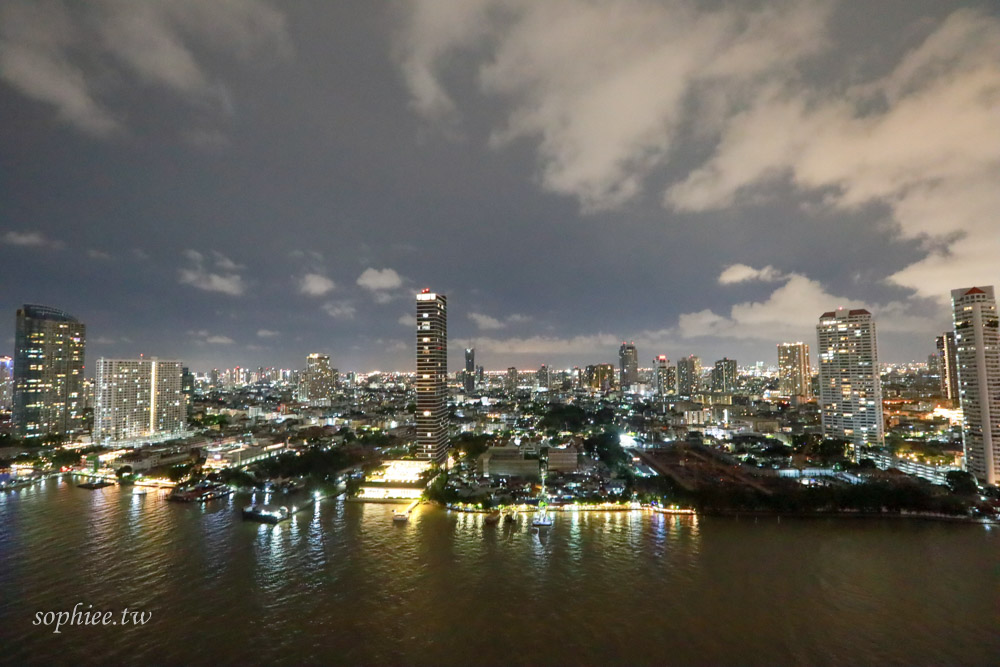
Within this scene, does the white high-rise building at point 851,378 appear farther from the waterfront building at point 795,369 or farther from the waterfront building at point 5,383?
the waterfront building at point 5,383

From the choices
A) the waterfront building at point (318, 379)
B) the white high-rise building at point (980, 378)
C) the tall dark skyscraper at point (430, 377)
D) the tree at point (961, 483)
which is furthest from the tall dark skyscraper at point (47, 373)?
the white high-rise building at point (980, 378)

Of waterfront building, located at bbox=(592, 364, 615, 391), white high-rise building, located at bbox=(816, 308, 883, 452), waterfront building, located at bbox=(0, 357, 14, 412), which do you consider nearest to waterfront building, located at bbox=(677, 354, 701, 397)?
waterfront building, located at bbox=(592, 364, 615, 391)

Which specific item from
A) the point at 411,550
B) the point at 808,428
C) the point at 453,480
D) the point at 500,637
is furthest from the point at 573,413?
the point at 500,637

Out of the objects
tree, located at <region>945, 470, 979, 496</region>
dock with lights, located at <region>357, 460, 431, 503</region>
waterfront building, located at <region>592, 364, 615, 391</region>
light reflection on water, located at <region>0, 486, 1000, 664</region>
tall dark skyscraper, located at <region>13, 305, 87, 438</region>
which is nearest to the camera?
light reflection on water, located at <region>0, 486, 1000, 664</region>

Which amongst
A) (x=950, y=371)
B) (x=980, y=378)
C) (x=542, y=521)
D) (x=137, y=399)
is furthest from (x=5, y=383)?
(x=950, y=371)

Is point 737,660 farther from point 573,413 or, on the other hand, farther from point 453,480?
point 573,413

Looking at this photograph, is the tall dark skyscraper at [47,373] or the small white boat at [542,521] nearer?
the small white boat at [542,521]

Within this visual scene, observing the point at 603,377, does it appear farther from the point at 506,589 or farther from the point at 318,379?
the point at 506,589

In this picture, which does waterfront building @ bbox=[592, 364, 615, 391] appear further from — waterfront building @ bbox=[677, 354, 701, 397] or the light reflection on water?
the light reflection on water
